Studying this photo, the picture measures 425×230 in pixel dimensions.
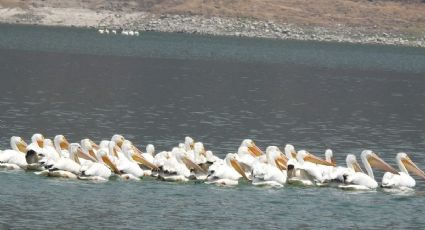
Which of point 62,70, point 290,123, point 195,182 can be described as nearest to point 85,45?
point 62,70

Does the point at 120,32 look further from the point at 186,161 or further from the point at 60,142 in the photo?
the point at 186,161

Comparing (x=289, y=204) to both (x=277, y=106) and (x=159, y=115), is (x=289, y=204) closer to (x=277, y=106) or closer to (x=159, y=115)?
(x=159, y=115)

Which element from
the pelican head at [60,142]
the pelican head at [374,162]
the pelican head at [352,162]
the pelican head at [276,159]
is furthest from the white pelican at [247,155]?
the pelican head at [60,142]

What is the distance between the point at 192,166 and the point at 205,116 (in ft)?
81.2

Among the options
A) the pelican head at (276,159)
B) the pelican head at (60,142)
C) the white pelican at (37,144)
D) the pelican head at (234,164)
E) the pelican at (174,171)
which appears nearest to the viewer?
the pelican at (174,171)

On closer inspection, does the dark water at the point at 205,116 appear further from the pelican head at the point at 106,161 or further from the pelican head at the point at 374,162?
the pelican head at the point at 374,162

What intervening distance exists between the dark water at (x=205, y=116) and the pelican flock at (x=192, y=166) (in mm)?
473

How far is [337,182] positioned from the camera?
135ft

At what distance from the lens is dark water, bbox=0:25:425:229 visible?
37.0 m

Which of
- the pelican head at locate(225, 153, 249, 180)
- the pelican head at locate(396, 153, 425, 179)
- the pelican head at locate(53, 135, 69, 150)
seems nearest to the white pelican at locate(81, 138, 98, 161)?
the pelican head at locate(53, 135, 69, 150)

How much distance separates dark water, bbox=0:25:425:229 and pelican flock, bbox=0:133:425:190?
0.47m

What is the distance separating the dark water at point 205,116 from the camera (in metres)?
37.0

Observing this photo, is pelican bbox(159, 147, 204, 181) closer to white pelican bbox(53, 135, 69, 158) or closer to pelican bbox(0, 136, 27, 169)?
white pelican bbox(53, 135, 69, 158)

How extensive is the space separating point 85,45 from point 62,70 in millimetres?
49888
